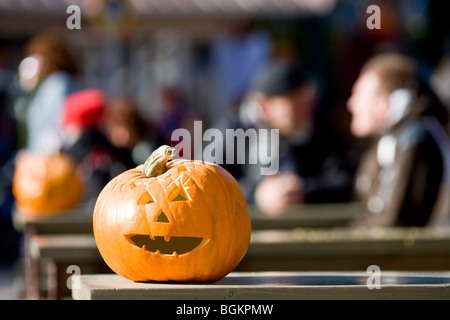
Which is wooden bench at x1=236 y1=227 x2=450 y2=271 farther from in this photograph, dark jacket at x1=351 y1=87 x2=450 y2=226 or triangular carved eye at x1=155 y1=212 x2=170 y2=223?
triangular carved eye at x1=155 y1=212 x2=170 y2=223

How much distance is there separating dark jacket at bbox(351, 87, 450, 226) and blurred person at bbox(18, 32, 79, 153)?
334cm

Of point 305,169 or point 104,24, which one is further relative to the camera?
point 104,24

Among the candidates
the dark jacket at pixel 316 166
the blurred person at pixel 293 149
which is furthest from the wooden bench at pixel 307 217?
the dark jacket at pixel 316 166

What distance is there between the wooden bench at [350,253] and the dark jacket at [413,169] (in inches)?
19.7

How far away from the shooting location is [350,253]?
4.26 metres

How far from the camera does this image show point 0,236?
33.5ft

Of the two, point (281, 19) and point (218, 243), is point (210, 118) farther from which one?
point (218, 243)

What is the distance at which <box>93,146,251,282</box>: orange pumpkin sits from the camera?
2.60 meters

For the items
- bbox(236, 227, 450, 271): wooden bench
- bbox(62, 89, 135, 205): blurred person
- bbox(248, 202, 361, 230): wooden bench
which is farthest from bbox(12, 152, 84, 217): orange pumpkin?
bbox(236, 227, 450, 271): wooden bench

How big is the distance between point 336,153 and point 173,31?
25.8 feet

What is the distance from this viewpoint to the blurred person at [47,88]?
7641mm

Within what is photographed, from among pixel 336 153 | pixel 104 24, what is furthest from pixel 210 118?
pixel 336 153
